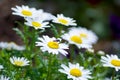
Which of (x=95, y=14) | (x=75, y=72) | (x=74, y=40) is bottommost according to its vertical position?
(x=75, y=72)

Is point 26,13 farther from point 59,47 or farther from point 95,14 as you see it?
point 95,14

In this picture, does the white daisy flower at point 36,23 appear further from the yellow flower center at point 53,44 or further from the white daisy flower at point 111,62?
the white daisy flower at point 111,62

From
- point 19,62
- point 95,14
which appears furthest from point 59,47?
point 95,14

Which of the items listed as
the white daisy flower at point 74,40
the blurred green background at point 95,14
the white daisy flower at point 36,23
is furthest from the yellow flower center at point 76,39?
the blurred green background at point 95,14

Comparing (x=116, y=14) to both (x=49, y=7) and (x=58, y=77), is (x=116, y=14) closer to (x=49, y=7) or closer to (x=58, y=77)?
(x=49, y=7)

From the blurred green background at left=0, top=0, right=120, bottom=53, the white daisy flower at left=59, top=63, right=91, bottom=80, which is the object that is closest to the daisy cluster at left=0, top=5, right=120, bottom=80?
the white daisy flower at left=59, top=63, right=91, bottom=80

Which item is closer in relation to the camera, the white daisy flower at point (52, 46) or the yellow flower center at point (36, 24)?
the white daisy flower at point (52, 46)

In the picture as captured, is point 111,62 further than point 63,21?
No

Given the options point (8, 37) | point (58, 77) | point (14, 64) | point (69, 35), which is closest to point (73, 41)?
point (69, 35)

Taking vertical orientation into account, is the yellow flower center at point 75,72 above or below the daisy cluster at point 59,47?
below

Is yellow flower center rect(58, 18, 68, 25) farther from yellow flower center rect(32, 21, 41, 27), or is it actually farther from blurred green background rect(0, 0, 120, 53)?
blurred green background rect(0, 0, 120, 53)

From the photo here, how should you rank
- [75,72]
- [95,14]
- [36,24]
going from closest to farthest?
[75,72] < [36,24] < [95,14]
